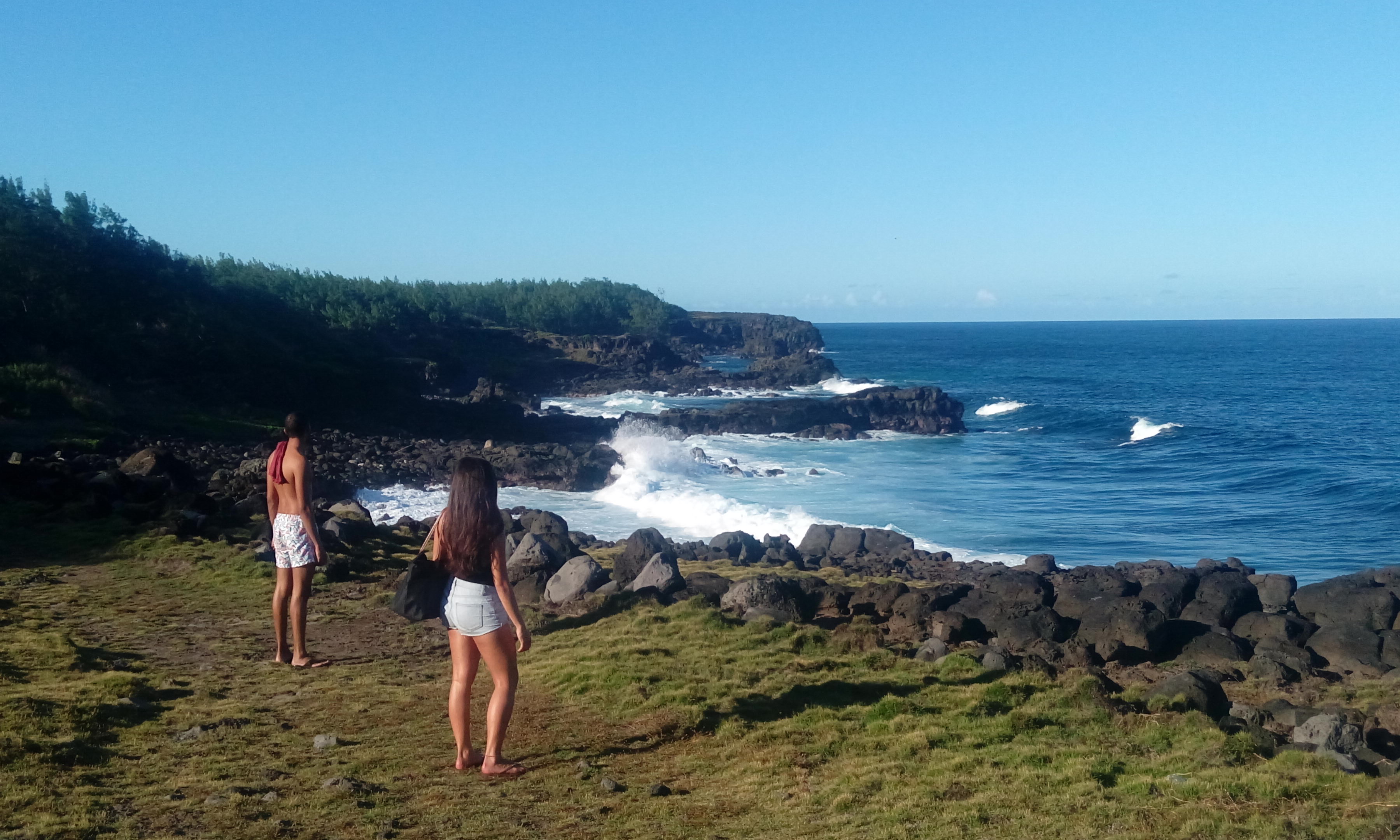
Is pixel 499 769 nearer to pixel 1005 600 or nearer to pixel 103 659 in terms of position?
pixel 103 659

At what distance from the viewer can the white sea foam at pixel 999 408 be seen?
5825cm

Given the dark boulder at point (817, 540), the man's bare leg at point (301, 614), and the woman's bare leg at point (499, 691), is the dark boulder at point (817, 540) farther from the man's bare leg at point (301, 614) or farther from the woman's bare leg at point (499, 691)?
the woman's bare leg at point (499, 691)

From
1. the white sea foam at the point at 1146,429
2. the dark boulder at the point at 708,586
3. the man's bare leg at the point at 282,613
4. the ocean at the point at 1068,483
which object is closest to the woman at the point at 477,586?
the man's bare leg at the point at 282,613

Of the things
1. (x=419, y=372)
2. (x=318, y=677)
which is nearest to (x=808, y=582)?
(x=318, y=677)

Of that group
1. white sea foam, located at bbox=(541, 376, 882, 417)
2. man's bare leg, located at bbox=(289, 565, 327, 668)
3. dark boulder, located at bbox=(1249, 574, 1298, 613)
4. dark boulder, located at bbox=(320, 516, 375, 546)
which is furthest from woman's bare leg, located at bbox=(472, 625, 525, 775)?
white sea foam, located at bbox=(541, 376, 882, 417)

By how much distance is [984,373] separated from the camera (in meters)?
91.7

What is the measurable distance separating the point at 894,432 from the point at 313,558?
41507mm

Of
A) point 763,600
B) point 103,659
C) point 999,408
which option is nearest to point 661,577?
point 763,600

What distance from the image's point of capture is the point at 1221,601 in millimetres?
14477

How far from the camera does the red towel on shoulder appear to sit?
26.2 ft

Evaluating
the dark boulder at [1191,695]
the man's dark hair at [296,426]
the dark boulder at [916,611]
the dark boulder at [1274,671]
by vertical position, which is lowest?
the dark boulder at [1274,671]

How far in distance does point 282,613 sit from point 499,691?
138 inches

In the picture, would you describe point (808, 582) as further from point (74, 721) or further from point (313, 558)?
point (74, 721)

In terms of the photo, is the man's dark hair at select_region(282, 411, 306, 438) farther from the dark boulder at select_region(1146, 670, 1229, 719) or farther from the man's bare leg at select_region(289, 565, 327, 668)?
the dark boulder at select_region(1146, 670, 1229, 719)
